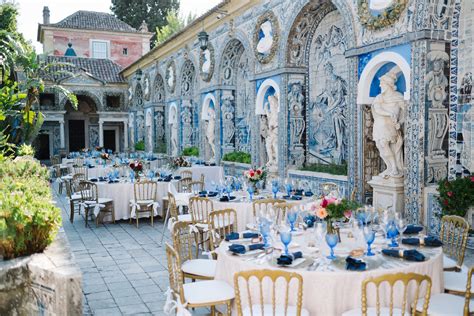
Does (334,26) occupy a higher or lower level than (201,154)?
higher

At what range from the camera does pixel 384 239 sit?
15.5ft

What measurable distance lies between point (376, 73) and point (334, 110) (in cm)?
260

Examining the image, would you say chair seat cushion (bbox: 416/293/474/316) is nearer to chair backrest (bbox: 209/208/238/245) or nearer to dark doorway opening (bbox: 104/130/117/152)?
chair backrest (bbox: 209/208/238/245)

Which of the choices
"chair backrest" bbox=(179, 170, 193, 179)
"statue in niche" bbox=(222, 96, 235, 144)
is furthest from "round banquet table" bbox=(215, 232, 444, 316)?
"statue in niche" bbox=(222, 96, 235, 144)

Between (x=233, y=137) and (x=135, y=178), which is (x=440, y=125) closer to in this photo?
(x=135, y=178)

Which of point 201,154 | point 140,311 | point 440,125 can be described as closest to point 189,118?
point 201,154

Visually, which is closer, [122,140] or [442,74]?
[442,74]

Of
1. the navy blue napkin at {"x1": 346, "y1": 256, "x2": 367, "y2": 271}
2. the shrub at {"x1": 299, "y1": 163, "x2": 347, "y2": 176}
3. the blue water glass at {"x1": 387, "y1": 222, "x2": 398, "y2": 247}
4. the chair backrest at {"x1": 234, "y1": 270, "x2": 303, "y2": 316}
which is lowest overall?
the chair backrest at {"x1": 234, "y1": 270, "x2": 303, "y2": 316}

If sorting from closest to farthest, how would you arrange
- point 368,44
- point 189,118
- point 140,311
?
point 140,311
point 368,44
point 189,118

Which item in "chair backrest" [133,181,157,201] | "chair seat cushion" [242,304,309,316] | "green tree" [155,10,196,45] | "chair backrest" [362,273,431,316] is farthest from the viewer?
"green tree" [155,10,196,45]

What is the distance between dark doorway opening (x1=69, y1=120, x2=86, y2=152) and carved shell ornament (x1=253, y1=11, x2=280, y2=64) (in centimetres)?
1939

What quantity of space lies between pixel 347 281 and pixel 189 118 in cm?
1584

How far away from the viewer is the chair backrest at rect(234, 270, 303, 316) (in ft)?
11.4

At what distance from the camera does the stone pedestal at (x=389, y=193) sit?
7.82 m
